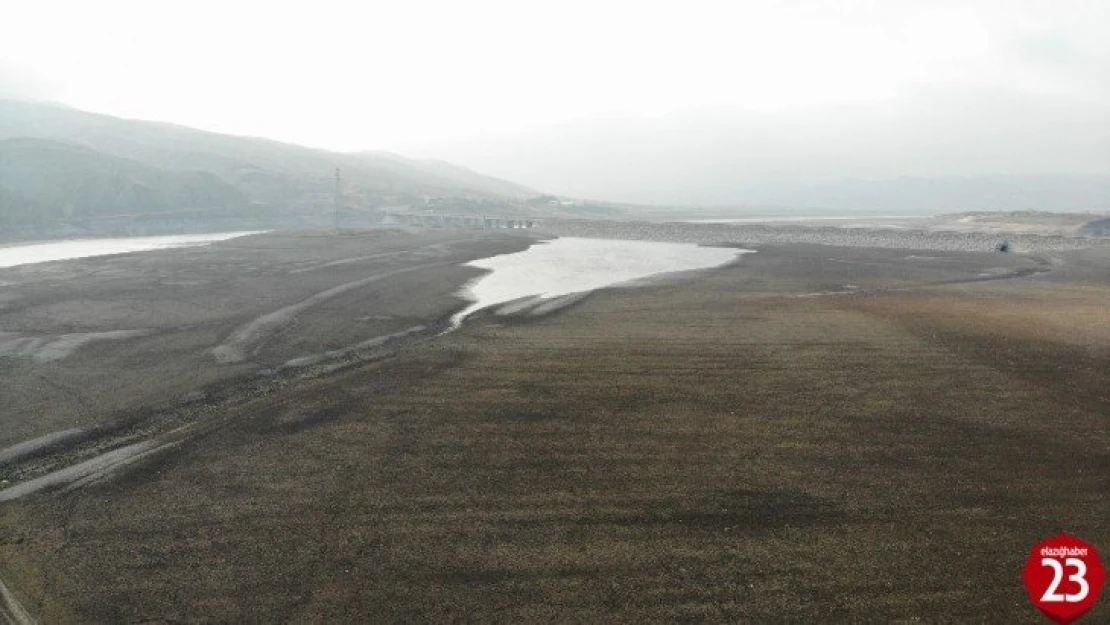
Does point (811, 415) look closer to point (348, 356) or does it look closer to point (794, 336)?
point (794, 336)

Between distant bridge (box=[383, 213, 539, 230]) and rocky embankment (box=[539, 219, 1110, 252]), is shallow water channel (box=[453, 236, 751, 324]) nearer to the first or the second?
rocky embankment (box=[539, 219, 1110, 252])

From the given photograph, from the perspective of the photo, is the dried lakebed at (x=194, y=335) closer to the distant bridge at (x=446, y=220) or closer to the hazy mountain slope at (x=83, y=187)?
the hazy mountain slope at (x=83, y=187)

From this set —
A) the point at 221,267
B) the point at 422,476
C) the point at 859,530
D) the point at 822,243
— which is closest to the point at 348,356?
the point at 422,476

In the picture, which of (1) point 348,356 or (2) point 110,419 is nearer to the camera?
(2) point 110,419

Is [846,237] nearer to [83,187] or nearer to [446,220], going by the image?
[446,220]

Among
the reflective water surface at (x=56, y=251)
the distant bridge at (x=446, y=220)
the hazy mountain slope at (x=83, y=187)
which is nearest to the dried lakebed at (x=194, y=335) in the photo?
the reflective water surface at (x=56, y=251)

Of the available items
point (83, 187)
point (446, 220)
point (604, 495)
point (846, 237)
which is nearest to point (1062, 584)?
point (604, 495)
